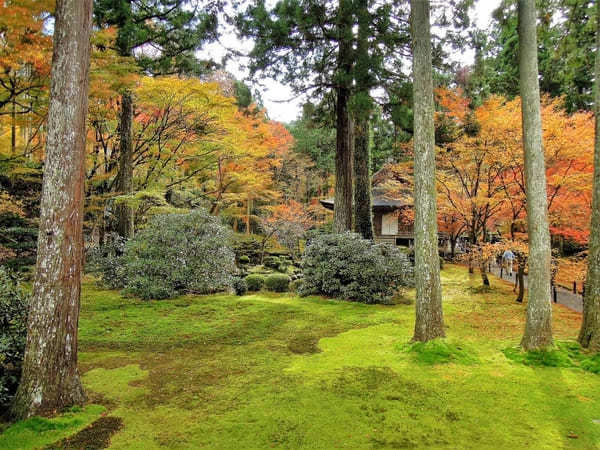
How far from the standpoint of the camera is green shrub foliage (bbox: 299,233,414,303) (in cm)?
927

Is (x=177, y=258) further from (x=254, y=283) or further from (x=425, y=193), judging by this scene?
(x=425, y=193)

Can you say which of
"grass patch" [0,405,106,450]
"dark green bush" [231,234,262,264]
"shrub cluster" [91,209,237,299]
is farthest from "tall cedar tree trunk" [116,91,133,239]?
"grass patch" [0,405,106,450]

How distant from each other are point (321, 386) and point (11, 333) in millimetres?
3181

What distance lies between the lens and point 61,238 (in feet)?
10.9

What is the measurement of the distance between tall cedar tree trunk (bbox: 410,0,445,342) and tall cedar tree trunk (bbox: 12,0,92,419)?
4063 mm

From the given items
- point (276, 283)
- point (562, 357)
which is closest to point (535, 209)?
point (562, 357)

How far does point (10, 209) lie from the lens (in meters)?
10.4

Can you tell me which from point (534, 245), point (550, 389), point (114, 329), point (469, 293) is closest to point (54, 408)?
point (114, 329)

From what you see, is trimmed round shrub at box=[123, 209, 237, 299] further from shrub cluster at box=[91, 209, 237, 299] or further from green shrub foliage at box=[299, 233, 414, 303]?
green shrub foliage at box=[299, 233, 414, 303]

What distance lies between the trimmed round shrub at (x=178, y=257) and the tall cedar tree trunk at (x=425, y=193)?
562 centimetres

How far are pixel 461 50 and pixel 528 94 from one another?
5379 millimetres

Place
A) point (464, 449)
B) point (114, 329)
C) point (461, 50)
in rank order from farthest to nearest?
point (461, 50) < point (114, 329) < point (464, 449)

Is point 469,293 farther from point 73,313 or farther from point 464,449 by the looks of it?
point 73,313

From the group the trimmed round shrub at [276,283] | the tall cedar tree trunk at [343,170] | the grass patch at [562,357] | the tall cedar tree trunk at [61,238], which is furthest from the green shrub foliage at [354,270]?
the tall cedar tree trunk at [61,238]
